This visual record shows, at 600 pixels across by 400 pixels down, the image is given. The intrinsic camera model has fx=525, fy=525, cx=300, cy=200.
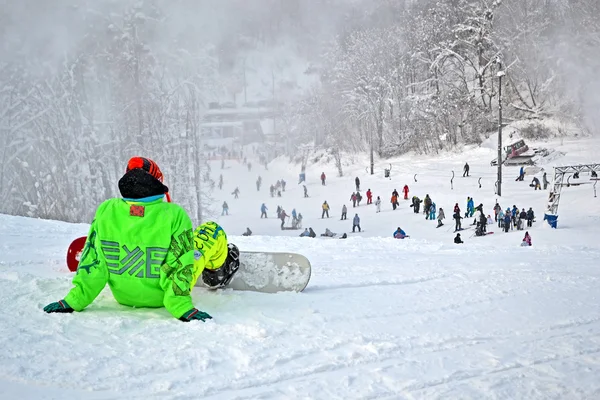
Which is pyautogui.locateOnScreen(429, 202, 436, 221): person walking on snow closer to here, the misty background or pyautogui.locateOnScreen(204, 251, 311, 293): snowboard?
the misty background

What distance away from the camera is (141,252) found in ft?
10.8

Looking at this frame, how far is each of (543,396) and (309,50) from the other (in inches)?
3057

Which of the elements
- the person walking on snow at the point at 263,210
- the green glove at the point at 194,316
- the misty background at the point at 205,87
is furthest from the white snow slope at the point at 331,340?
the misty background at the point at 205,87

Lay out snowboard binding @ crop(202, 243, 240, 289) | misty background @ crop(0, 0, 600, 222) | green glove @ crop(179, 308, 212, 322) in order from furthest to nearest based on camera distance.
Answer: misty background @ crop(0, 0, 600, 222), snowboard binding @ crop(202, 243, 240, 289), green glove @ crop(179, 308, 212, 322)

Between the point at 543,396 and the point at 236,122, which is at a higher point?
the point at 236,122

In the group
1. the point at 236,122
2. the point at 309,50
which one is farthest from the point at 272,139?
the point at 309,50

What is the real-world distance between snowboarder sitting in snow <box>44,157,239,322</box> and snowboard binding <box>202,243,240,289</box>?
1.75 ft

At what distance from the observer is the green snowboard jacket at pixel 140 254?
10.7 ft

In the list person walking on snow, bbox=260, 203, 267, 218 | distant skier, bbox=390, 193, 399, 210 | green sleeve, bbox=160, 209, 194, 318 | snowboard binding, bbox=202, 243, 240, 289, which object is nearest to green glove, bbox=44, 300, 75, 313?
green sleeve, bbox=160, 209, 194, 318

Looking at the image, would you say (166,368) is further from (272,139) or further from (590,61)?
(272,139)

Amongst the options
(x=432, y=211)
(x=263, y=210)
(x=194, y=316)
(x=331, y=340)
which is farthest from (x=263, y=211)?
(x=331, y=340)

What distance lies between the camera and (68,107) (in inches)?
1367

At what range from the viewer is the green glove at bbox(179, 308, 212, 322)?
3.18 metres

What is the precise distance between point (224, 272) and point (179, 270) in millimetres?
759
